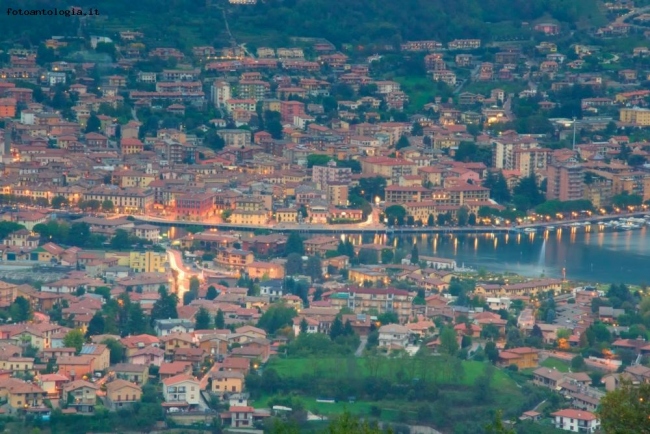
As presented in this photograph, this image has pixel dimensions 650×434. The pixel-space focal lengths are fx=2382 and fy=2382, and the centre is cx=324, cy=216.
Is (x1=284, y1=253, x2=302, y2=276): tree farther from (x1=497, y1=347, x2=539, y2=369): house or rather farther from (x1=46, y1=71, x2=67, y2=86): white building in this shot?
(x1=46, y1=71, x2=67, y2=86): white building

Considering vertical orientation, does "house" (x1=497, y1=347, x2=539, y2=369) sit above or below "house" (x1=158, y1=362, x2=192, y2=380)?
above

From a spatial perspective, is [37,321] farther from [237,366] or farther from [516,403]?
[516,403]

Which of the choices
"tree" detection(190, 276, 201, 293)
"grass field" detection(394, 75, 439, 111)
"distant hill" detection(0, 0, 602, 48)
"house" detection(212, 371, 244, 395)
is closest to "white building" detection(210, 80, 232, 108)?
"grass field" detection(394, 75, 439, 111)

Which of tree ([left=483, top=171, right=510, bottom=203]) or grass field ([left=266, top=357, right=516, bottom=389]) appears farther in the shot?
tree ([left=483, top=171, right=510, bottom=203])

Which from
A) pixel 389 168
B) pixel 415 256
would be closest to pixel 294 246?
pixel 415 256

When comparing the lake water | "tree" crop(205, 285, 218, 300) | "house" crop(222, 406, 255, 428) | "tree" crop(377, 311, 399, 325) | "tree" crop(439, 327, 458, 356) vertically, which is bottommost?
"house" crop(222, 406, 255, 428)

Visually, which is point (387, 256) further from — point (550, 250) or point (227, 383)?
point (227, 383)

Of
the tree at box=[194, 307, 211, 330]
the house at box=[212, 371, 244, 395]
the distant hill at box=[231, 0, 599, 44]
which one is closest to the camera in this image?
the house at box=[212, 371, 244, 395]

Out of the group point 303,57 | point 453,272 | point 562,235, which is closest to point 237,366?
point 453,272
